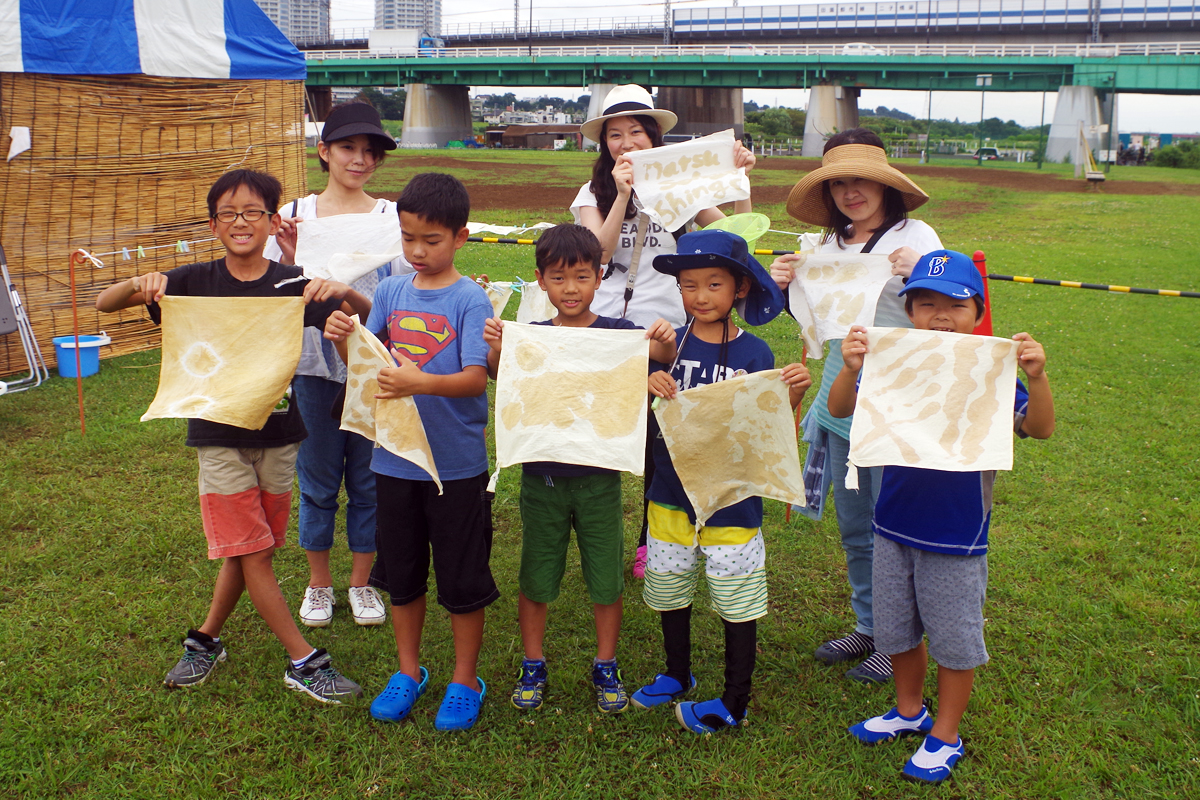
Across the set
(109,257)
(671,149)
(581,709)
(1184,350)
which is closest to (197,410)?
(581,709)

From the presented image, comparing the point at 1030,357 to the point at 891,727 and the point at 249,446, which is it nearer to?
the point at 891,727

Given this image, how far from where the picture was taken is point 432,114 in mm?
61219

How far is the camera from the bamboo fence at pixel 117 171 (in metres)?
7.04

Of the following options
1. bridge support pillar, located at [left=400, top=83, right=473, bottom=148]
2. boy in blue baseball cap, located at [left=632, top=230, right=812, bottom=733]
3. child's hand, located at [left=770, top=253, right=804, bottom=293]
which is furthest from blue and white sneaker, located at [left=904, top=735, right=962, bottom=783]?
bridge support pillar, located at [left=400, top=83, right=473, bottom=148]

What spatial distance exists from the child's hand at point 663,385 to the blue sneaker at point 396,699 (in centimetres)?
140

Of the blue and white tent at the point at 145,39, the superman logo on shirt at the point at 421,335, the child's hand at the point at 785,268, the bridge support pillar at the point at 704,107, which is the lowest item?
the superman logo on shirt at the point at 421,335

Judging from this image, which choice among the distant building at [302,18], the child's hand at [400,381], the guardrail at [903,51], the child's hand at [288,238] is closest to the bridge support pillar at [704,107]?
the guardrail at [903,51]

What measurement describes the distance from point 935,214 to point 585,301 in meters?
21.4

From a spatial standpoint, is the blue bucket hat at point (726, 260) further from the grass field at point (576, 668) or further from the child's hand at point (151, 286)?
the child's hand at point (151, 286)

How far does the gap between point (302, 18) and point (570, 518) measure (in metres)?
114

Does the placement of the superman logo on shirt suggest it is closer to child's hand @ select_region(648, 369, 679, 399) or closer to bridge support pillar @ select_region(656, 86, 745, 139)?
child's hand @ select_region(648, 369, 679, 399)

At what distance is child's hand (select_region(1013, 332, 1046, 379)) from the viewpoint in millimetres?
2344

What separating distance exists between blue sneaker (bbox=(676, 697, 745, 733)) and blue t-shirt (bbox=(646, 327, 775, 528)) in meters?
0.66

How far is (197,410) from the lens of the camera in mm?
2816
